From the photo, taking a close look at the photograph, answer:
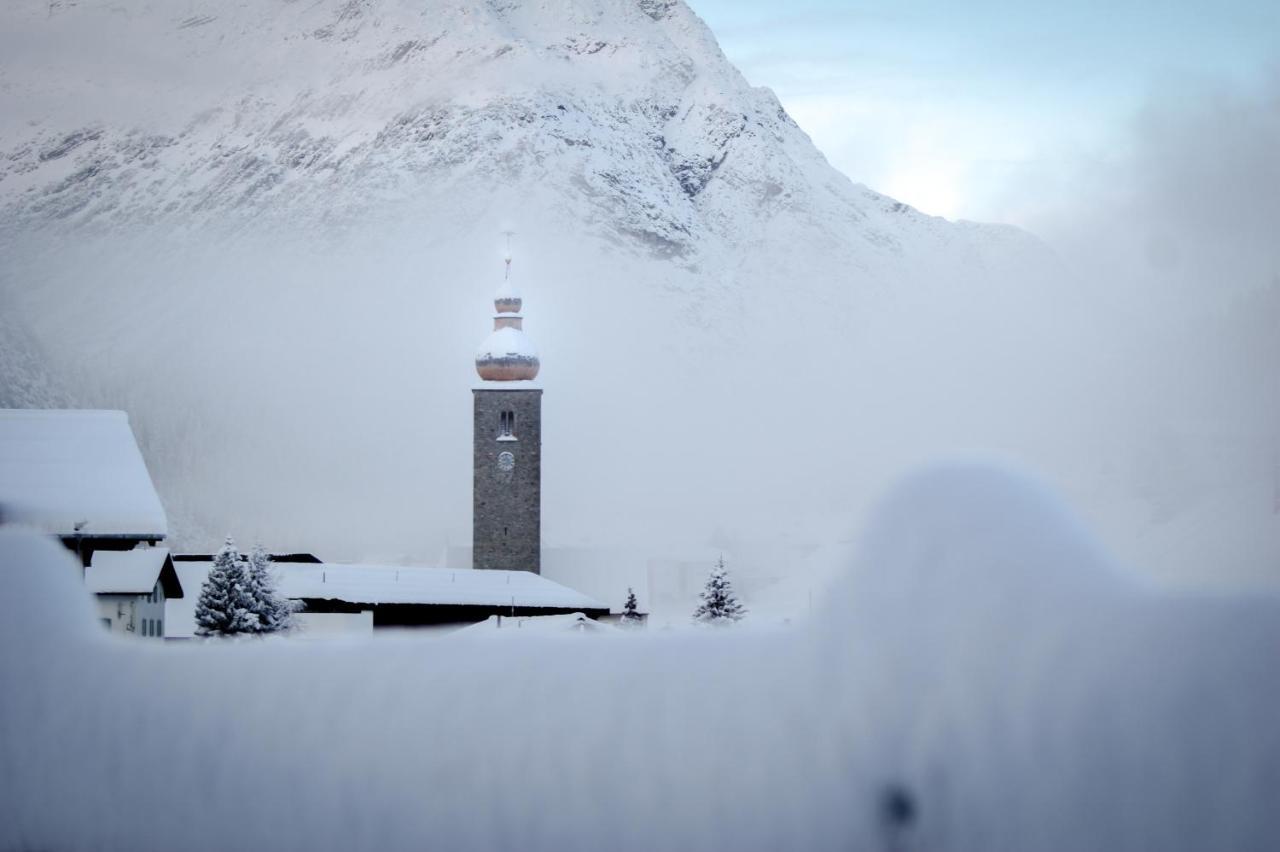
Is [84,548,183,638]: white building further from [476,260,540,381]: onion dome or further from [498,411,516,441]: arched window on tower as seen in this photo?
[476,260,540,381]: onion dome

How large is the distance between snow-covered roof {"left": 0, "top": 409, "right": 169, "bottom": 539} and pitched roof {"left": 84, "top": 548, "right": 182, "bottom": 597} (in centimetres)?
82

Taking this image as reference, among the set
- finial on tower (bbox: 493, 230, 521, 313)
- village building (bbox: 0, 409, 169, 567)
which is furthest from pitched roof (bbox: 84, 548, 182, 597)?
finial on tower (bbox: 493, 230, 521, 313)

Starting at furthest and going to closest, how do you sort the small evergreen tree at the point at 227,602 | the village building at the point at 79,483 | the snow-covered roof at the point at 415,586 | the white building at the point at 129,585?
the snow-covered roof at the point at 415,586
the village building at the point at 79,483
the white building at the point at 129,585
the small evergreen tree at the point at 227,602

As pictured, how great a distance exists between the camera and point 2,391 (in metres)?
75.9

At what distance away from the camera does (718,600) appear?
30594mm

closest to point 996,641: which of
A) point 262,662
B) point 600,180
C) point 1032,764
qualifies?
point 1032,764

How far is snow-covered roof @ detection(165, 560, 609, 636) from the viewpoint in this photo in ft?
140

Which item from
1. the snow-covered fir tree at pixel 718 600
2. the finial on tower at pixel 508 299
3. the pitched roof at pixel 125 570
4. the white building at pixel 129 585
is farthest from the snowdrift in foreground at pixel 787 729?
the finial on tower at pixel 508 299

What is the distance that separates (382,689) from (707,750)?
1.10 m

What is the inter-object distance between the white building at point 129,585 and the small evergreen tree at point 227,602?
2020 millimetres

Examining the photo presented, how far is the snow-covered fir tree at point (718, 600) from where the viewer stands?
99.2 ft

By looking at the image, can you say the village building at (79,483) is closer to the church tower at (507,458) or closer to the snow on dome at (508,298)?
the church tower at (507,458)

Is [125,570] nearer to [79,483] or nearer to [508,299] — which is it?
[79,483]

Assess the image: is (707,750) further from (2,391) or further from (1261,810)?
(2,391)
